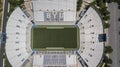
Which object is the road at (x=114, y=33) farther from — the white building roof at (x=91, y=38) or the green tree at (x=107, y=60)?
the white building roof at (x=91, y=38)

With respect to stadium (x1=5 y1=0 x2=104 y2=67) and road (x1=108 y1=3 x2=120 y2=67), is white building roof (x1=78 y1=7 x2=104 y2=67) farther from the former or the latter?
road (x1=108 y1=3 x2=120 y2=67)

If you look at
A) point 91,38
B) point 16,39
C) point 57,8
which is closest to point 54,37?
point 57,8

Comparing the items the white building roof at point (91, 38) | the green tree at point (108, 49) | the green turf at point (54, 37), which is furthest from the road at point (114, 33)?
the green turf at point (54, 37)

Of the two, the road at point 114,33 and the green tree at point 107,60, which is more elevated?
the road at point 114,33

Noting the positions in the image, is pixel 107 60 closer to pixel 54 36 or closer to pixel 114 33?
pixel 114 33

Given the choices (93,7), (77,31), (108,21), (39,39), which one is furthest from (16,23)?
(108,21)

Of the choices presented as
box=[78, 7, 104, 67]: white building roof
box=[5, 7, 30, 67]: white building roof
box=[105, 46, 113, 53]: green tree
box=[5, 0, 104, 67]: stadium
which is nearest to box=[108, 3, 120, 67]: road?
box=[105, 46, 113, 53]: green tree

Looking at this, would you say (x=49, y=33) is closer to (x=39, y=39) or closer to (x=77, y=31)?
(x=39, y=39)
